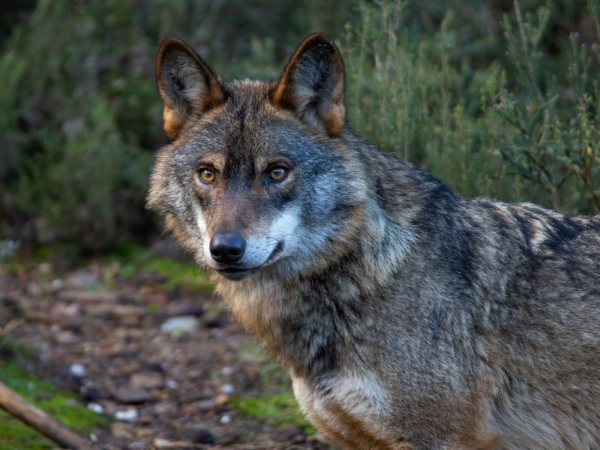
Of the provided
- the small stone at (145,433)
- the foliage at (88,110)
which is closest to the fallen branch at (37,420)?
the small stone at (145,433)

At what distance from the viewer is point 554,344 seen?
360 cm

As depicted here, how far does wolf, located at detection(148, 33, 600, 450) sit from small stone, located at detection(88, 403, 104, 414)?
195 centimetres

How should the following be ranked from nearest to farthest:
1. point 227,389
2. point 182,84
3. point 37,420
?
1. point 182,84
2. point 37,420
3. point 227,389

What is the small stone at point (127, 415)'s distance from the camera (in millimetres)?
5215

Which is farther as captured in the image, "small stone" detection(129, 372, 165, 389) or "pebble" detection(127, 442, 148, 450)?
"small stone" detection(129, 372, 165, 389)

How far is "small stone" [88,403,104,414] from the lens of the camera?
5.22 metres

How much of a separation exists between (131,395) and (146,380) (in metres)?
0.31

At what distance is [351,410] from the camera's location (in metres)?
3.53

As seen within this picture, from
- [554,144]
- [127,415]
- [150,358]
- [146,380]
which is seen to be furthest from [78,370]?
[554,144]

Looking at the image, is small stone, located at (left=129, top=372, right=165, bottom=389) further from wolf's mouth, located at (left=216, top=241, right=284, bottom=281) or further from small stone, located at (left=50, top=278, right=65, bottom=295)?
wolf's mouth, located at (left=216, top=241, right=284, bottom=281)

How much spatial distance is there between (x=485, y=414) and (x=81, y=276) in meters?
5.11

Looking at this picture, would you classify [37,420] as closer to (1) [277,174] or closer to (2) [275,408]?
(2) [275,408]

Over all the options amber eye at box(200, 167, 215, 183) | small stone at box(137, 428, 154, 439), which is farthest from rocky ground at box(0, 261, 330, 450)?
amber eye at box(200, 167, 215, 183)

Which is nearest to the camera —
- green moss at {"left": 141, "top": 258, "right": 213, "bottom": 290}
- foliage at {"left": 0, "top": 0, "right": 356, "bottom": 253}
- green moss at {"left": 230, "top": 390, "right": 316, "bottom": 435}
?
green moss at {"left": 230, "top": 390, "right": 316, "bottom": 435}
